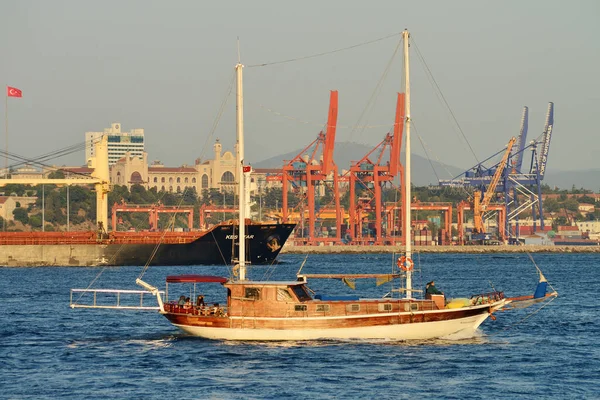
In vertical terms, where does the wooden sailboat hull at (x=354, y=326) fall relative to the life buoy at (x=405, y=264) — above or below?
below

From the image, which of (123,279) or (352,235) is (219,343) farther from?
(352,235)

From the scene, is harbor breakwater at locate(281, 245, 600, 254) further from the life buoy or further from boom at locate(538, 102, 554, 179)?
the life buoy

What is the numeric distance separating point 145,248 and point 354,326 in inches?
2579

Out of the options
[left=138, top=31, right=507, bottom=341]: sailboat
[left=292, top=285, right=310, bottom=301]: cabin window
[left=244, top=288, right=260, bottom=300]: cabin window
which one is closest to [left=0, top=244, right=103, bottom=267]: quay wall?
[left=138, top=31, right=507, bottom=341]: sailboat

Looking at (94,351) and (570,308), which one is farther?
(570,308)

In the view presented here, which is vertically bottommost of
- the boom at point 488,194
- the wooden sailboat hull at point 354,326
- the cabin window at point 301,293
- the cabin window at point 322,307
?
the wooden sailboat hull at point 354,326

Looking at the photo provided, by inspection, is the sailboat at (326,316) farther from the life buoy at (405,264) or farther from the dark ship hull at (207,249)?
the dark ship hull at (207,249)

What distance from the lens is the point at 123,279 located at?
265ft

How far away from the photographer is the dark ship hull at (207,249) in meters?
101

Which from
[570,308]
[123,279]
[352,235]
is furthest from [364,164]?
[570,308]

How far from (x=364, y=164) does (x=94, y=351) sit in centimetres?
12764

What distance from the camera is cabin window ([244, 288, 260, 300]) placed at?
39625mm

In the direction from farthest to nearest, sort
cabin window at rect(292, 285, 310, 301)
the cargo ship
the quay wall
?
the quay wall → the cargo ship → cabin window at rect(292, 285, 310, 301)

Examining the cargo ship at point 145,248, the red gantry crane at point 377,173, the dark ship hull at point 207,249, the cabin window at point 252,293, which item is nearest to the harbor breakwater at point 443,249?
the red gantry crane at point 377,173
